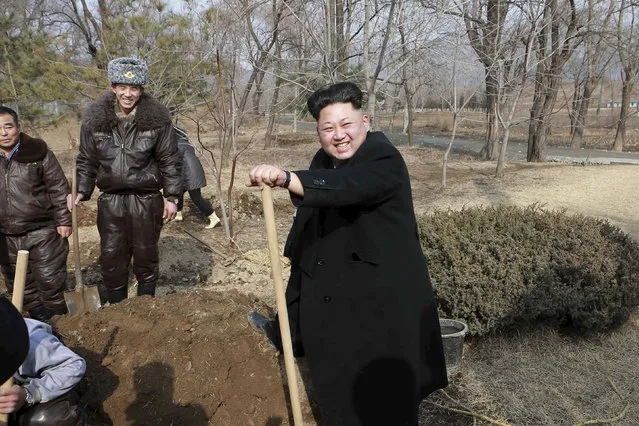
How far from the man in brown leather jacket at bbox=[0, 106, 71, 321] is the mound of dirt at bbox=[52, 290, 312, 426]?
0.90m

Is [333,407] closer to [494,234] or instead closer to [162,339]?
[162,339]

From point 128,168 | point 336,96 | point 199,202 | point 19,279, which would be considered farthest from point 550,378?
point 199,202

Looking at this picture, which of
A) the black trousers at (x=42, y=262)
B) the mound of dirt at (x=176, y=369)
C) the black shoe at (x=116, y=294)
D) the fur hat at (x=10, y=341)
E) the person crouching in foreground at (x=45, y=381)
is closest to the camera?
the fur hat at (x=10, y=341)

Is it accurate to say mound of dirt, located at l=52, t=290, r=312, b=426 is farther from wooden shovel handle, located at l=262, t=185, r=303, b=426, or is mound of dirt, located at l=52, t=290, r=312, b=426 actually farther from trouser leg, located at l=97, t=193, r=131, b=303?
trouser leg, located at l=97, t=193, r=131, b=303

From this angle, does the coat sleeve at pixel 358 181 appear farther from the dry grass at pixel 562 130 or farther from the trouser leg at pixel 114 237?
the dry grass at pixel 562 130

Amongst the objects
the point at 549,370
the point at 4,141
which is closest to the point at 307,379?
the point at 549,370

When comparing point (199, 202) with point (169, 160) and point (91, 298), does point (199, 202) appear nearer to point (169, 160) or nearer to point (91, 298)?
point (91, 298)

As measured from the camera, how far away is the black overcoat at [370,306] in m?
2.24

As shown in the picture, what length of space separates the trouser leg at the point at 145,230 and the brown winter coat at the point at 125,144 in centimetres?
9

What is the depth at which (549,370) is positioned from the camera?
13.1ft

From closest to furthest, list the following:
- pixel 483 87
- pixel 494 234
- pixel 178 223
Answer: pixel 494 234 < pixel 178 223 < pixel 483 87

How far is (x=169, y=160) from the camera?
158 inches

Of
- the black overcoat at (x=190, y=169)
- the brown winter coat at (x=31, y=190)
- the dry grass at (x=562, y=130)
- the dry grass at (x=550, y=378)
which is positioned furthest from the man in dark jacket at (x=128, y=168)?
the dry grass at (x=562, y=130)

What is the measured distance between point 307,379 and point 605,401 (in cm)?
200
